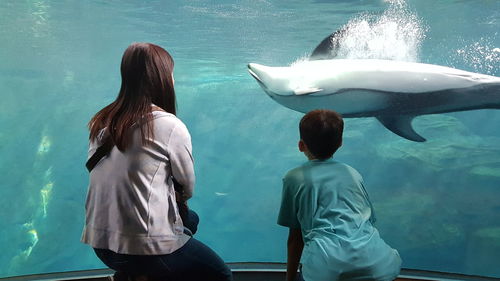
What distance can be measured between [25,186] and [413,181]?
29.6 feet

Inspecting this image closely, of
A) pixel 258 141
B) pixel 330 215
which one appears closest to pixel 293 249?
pixel 330 215

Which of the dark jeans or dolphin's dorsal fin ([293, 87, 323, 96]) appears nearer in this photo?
the dark jeans

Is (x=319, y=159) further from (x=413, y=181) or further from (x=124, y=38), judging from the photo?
(x=124, y=38)

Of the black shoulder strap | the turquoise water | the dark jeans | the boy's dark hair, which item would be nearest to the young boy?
the boy's dark hair

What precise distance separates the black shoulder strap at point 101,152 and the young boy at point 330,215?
718mm

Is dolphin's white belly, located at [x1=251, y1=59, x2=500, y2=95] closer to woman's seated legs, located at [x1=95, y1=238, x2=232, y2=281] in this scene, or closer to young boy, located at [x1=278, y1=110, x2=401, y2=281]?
young boy, located at [x1=278, y1=110, x2=401, y2=281]

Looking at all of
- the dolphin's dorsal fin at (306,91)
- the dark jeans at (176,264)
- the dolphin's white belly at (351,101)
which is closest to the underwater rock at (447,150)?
the dolphin's white belly at (351,101)

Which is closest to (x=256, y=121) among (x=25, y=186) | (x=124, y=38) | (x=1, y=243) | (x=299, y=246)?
(x=124, y=38)

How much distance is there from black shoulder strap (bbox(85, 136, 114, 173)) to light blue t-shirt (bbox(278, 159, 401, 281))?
72 centimetres

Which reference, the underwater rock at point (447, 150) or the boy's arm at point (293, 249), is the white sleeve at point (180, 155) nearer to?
the boy's arm at point (293, 249)

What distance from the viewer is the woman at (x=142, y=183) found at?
151 centimetres

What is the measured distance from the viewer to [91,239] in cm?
157

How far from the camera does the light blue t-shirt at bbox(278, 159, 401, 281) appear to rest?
1.59 m

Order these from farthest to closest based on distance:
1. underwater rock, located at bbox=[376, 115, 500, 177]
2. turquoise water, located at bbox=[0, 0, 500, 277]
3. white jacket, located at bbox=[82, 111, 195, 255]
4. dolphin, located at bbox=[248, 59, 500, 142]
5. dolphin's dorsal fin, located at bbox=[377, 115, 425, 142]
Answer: underwater rock, located at bbox=[376, 115, 500, 177], turquoise water, located at bbox=[0, 0, 500, 277], dolphin's dorsal fin, located at bbox=[377, 115, 425, 142], dolphin, located at bbox=[248, 59, 500, 142], white jacket, located at bbox=[82, 111, 195, 255]
